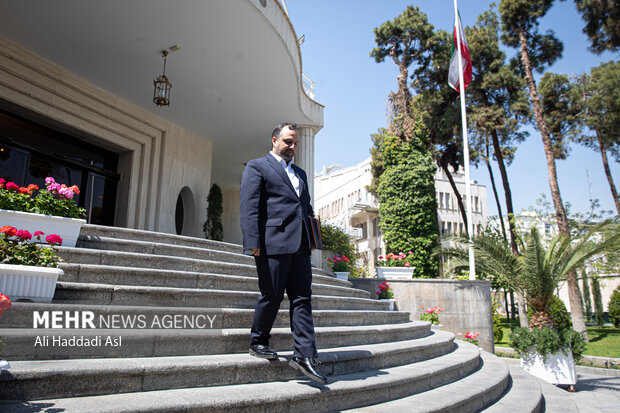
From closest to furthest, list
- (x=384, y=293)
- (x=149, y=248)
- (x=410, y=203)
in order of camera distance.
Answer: (x=149, y=248) → (x=384, y=293) → (x=410, y=203)

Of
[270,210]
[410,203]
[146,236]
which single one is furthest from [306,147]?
[270,210]

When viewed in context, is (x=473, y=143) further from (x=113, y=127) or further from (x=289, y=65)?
(x=113, y=127)

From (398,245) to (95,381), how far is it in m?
12.7

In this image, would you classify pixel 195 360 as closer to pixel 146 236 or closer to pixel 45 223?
pixel 45 223

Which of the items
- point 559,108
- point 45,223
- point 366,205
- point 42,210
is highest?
point 559,108

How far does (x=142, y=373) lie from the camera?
2.58 metres

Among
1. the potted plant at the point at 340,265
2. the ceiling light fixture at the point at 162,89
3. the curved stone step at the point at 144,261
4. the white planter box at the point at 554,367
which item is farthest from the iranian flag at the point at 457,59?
the curved stone step at the point at 144,261

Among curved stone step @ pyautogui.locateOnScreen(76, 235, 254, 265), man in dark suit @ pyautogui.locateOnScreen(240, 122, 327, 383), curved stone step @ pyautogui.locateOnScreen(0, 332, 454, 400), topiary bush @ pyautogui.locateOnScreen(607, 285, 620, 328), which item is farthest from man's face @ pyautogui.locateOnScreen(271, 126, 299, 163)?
topiary bush @ pyautogui.locateOnScreen(607, 285, 620, 328)

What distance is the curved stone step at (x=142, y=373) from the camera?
2.29 metres

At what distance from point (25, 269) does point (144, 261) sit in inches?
70.4

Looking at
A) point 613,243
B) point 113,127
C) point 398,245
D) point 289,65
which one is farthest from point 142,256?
point 398,245

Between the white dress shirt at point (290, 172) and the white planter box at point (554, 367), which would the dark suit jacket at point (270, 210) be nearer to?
the white dress shirt at point (290, 172)

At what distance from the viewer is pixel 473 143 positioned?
2408 cm

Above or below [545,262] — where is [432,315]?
below
